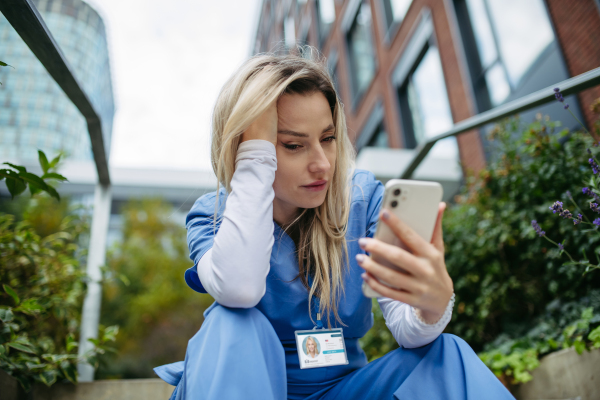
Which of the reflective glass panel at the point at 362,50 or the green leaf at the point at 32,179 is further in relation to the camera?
the reflective glass panel at the point at 362,50

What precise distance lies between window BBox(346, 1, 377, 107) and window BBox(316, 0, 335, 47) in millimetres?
1490

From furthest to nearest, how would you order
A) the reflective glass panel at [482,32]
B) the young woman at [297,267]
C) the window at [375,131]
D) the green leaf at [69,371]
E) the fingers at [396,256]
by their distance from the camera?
the window at [375,131] → the reflective glass panel at [482,32] → the green leaf at [69,371] → the young woman at [297,267] → the fingers at [396,256]

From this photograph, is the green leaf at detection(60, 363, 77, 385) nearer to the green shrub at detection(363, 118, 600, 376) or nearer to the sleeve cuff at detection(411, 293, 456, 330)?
the sleeve cuff at detection(411, 293, 456, 330)

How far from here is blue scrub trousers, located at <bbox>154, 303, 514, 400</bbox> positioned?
3.09ft

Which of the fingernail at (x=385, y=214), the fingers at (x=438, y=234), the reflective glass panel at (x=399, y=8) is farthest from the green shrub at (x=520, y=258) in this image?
the reflective glass panel at (x=399, y=8)

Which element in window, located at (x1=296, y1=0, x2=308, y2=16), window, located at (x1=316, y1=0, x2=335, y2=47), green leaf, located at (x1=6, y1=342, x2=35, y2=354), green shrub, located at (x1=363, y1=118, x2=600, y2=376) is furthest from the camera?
window, located at (x1=296, y1=0, x2=308, y2=16)

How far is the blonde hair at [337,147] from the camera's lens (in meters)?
1.25

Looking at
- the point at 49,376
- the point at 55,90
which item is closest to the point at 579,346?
the point at 49,376

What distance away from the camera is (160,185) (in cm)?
1187

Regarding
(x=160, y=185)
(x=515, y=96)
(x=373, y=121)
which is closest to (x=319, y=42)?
(x=373, y=121)

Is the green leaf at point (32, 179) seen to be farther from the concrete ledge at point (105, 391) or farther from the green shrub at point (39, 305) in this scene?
the concrete ledge at point (105, 391)

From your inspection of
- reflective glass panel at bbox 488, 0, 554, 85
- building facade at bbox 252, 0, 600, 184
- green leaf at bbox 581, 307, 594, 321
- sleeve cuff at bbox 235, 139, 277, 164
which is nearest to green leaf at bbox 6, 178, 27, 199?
sleeve cuff at bbox 235, 139, 277, 164

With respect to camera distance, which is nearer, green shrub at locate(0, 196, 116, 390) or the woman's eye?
the woman's eye

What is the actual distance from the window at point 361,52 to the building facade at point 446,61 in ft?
0.08
